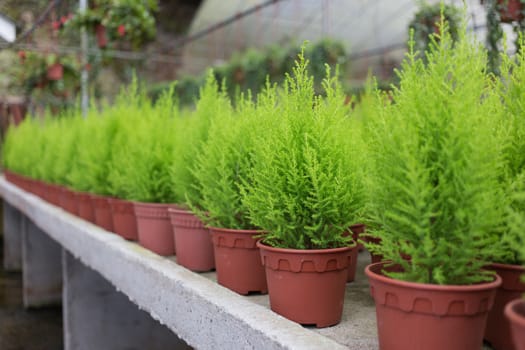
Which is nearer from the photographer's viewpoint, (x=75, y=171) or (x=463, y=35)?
(x=463, y=35)

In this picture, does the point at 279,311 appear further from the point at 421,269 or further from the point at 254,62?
the point at 254,62

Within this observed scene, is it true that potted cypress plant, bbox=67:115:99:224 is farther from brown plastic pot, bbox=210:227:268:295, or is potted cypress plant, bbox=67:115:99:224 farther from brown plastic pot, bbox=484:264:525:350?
brown plastic pot, bbox=484:264:525:350

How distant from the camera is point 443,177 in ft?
3.51

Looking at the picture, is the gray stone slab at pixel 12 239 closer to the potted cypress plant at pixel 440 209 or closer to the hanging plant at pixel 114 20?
the hanging plant at pixel 114 20

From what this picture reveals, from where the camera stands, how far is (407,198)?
1.09 meters

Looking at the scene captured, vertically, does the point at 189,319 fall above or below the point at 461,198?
below

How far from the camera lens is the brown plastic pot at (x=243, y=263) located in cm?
169

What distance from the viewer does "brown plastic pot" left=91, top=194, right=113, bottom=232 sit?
2941 mm

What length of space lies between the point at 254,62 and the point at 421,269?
291 inches

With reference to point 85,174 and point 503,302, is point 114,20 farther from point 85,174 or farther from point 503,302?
point 503,302

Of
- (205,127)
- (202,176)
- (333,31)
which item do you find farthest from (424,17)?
(333,31)

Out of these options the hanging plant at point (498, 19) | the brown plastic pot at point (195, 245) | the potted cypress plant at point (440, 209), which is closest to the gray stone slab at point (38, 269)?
the brown plastic pot at point (195, 245)

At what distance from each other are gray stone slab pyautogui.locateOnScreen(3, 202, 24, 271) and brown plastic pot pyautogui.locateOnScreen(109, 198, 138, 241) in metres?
4.61

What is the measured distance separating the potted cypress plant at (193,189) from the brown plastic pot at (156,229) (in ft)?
0.44
